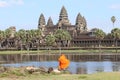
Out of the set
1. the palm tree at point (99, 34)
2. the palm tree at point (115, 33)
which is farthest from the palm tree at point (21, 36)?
the palm tree at point (115, 33)

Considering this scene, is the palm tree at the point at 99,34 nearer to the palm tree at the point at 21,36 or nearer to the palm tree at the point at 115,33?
the palm tree at the point at 115,33

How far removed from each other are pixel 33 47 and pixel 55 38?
10.9 metres

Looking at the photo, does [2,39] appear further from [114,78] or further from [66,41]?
[114,78]

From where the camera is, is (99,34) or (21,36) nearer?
(99,34)

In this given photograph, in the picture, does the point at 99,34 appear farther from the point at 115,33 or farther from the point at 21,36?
the point at 21,36

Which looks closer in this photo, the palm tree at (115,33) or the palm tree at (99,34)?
the palm tree at (115,33)

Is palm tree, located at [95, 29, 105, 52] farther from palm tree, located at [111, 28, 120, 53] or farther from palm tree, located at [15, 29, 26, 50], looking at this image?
palm tree, located at [15, 29, 26, 50]

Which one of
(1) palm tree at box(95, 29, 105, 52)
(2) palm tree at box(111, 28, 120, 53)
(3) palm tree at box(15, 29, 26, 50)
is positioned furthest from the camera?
(1) palm tree at box(95, 29, 105, 52)

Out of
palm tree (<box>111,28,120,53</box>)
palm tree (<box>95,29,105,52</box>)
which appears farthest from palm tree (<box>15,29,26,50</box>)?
palm tree (<box>111,28,120,53</box>)

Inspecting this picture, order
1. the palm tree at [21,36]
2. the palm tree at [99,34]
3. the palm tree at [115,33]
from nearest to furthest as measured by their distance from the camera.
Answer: the palm tree at [115,33] < the palm tree at [21,36] < the palm tree at [99,34]

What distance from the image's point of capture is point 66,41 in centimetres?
19138

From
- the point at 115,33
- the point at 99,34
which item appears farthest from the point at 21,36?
the point at 115,33

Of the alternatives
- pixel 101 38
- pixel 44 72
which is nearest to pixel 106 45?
pixel 101 38

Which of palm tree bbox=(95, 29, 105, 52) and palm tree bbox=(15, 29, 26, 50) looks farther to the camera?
palm tree bbox=(95, 29, 105, 52)
